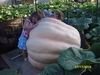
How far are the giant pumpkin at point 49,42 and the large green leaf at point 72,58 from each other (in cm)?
27

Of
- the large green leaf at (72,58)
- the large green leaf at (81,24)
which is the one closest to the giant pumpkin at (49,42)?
the large green leaf at (72,58)

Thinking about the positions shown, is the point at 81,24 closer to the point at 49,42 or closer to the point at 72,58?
the point at 49,42

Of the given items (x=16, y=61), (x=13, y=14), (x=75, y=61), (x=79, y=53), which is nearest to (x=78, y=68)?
(x=75, y=61)

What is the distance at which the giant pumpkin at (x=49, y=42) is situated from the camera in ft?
5.42

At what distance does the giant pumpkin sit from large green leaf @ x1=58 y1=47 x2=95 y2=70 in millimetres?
269

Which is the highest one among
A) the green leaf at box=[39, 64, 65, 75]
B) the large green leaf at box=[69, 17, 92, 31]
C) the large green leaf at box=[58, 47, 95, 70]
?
the large green leaf at box=[69, 17, 92, 31]

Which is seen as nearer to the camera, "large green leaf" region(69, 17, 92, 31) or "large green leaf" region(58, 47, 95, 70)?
"large green leaf" region(58, 47, 95, 70)

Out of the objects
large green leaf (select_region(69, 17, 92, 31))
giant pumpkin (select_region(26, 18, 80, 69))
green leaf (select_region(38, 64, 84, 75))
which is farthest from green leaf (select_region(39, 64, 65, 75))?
large green leaf (select_region(69, 17, 92, 31))

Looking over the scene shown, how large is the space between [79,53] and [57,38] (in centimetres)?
33

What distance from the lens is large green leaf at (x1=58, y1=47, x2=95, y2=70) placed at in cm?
128

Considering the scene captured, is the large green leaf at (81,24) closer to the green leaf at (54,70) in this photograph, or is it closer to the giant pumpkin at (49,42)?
the giant pumpkin at (49,42)

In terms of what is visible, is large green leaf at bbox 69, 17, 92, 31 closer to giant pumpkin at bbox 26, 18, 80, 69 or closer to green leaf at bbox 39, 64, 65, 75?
giant pumpkin at bbox 26, 18, 80, 69

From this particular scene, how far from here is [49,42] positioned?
5.44 feet

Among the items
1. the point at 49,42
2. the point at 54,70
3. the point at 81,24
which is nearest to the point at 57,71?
the point at 54,70
